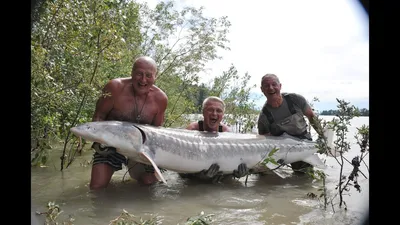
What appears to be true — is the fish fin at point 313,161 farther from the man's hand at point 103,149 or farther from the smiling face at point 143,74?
the man's hand at point 103,149

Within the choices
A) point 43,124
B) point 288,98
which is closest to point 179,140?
point 43,124

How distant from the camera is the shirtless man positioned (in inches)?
169

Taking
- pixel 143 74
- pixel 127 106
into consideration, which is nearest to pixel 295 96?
pixel 143 74

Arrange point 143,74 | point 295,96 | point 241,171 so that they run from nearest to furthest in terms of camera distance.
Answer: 1. point 143,74
2. point 241,171
3. point 295,96

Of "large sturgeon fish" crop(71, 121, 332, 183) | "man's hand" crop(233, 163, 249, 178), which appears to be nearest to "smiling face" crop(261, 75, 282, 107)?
"large sturgeon fish" crop(71, 121, 332, 183)

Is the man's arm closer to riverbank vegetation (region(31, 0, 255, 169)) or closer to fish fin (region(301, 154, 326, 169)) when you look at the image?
fish fin (region(301, 154, 326, 169))

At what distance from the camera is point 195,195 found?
A: 4145mm

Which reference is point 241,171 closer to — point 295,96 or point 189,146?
point 189,146

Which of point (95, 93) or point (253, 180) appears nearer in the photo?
point (95, 93)

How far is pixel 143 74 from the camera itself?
443 centimetres

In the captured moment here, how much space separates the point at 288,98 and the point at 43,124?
4.05m

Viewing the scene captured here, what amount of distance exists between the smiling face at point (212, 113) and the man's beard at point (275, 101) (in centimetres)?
112

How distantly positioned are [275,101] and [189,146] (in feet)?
6.90
